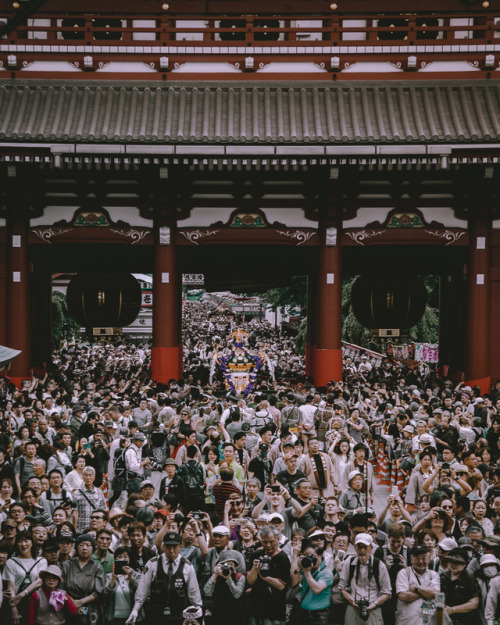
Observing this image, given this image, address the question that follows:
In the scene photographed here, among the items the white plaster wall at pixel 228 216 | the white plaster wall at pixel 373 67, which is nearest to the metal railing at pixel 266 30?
the white plaster wall at pixel 373 67

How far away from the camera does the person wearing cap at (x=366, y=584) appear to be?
21.1 feet

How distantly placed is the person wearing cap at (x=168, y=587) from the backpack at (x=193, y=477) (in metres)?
2.46

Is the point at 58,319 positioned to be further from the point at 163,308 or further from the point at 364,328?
the point at 163,308

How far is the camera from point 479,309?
16.9 m

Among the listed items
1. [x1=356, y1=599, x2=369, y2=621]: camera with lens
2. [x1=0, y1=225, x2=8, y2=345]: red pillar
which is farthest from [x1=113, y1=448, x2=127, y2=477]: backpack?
[x1=0, y1=225, x2=8, y2=345]: red pillar

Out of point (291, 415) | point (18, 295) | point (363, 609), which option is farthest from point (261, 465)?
point (18, 295)

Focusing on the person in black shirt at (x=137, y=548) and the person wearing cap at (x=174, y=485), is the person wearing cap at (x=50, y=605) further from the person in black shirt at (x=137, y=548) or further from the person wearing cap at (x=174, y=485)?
the person wearing cap at (x=174, y=485)

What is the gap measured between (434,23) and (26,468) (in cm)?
1631

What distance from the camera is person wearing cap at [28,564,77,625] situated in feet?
20.8

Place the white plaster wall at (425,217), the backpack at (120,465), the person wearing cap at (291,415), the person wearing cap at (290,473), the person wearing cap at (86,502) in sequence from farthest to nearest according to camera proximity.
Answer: the white plaster wall at (425,217), the person wearing cap at (291,415), the backpack at (120,465), the person wearing cap at (290,473), the person wearing cap at (86,502)

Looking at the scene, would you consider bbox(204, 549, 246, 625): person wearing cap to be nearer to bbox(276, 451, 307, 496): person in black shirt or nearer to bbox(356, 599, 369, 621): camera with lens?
bbox(356, 599, 369, 621): camera with lens

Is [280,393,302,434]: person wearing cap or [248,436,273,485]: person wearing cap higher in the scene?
[280,393,302,434]: person wearing cap

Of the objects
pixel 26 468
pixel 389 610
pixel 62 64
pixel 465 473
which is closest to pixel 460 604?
pixel 389 610

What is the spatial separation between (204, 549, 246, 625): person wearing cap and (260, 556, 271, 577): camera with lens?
→ 9.8 inches
